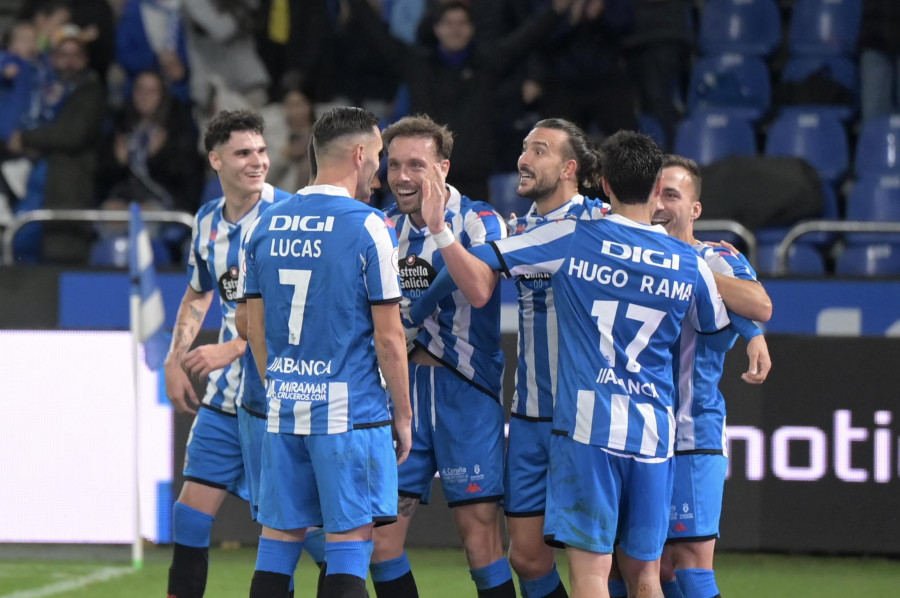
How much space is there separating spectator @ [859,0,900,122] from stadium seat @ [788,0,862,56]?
0.43ft

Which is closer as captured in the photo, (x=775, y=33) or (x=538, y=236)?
(x=538, y=236)

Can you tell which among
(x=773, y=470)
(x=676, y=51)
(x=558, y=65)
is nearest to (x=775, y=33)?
(x=676, y=51)

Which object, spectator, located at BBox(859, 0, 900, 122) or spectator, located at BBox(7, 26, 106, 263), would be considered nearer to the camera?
spectator, located at BBox(7, 26, 106, 263)

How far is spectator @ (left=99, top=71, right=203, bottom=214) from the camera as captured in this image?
10.5 metres

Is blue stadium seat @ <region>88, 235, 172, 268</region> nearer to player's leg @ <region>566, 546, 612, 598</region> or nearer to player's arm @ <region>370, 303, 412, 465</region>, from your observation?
player's arm @ <region>370, 303, 412, 465</region>

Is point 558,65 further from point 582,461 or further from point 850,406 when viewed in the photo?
point 582,461

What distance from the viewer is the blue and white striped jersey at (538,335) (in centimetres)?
516

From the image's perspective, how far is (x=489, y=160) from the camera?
990 centimetres

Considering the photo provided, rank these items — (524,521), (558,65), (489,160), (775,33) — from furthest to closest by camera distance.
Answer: (775,33)
(558,65)
(489,160)
(524,521)

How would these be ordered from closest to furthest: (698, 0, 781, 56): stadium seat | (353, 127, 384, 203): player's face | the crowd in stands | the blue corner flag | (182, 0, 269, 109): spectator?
1. (353, 127, 384, 203): player's face
2. the blue corner flag
3. the crowd in stands
4. (182, 0, 269, 109): spectator
5. (698, 0, 781, 56): stadium seat

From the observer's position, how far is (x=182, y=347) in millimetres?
6016

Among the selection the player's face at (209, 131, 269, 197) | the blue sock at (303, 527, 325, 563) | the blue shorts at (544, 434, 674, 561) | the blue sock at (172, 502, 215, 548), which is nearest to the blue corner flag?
the player's face at (209, 131, 269, 197)

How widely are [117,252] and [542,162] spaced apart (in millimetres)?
5388

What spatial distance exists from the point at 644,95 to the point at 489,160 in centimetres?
173
